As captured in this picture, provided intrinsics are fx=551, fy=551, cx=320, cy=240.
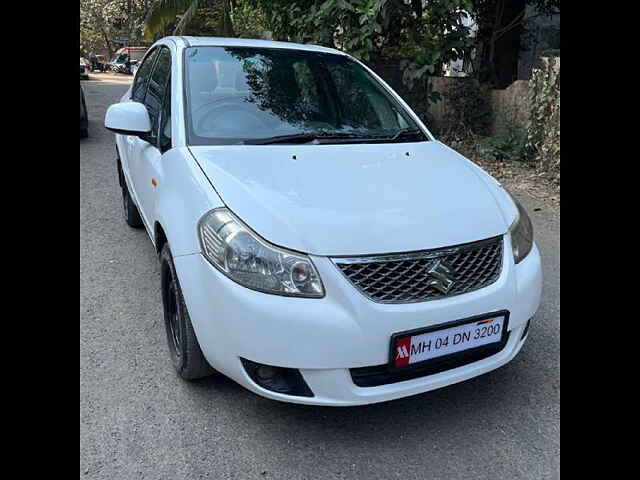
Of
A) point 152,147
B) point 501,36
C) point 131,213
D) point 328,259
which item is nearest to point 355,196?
point 328,259

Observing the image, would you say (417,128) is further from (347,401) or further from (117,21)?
(117,21)

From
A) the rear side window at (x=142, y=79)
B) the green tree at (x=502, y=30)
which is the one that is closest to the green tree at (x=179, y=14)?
the green tree at (x=502, y=30)

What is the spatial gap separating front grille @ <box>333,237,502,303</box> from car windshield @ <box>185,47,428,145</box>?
111 cm

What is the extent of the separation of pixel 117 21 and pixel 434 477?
1853 inches

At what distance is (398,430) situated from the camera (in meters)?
2.36

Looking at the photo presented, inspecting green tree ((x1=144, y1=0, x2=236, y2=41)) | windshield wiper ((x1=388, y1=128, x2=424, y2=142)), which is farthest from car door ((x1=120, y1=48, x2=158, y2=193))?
green tree ((x1=144, y1=0, x2=236, y2=41))

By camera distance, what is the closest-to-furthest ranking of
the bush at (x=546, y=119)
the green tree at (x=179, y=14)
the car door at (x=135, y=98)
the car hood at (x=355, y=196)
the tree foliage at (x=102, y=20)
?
A: the car hood at (x=355, y=196), the car door at (x=135, y=98), the bush at (x=546, y=119), the green tree at (x=179, y=14), the tree foliage at (x=102, y=20)

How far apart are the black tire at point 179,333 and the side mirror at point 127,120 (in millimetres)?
801

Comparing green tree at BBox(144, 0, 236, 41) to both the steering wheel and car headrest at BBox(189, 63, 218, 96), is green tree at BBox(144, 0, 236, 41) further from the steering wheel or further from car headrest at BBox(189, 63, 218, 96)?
the steering wheel

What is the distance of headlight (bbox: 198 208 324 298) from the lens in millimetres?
2029

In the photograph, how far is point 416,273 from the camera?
6.90ft

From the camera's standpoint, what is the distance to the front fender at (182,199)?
2314 mm

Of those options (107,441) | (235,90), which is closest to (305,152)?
(235,90)

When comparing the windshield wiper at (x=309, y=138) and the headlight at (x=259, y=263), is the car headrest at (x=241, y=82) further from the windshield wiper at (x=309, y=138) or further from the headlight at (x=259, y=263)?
the headlight at (x=259, y=263)
